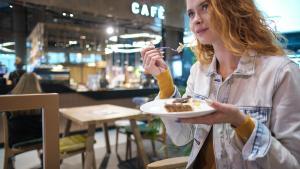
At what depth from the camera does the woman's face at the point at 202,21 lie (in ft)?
3.19

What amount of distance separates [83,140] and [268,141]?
2.46 meters

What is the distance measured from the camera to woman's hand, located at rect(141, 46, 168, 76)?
1112mm

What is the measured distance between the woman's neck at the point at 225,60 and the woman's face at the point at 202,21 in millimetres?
54

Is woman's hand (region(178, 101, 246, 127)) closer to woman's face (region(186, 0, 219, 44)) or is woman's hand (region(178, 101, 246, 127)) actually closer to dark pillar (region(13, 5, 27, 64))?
woman's face (region(186, 0, 219, 44))

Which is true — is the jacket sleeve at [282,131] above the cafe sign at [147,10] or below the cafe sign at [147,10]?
below

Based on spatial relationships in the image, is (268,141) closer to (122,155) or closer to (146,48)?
(146,48)

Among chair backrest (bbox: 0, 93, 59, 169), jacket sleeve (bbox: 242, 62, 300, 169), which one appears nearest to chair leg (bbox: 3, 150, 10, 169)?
chair backrest (bbox: 0, 93, 59, 169)

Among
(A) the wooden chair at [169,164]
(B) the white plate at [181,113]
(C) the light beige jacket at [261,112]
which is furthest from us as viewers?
(A) the wooden chair at [169,164]

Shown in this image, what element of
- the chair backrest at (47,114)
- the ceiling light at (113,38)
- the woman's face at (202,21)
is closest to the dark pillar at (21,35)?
the ceiling light at (113,38)

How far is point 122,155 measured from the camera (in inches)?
149

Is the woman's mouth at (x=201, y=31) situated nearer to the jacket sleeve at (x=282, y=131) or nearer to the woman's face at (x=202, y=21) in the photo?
the woman's face at (x=202, y=21)

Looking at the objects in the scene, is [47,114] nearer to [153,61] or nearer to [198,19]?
[153,61]

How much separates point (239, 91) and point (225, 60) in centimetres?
16

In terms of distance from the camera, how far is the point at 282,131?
2.70 ft
